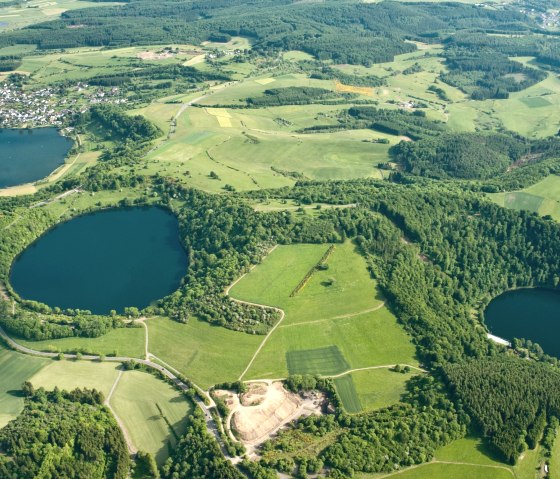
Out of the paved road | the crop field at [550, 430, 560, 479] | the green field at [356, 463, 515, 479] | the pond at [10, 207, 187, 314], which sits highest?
the pond at [10, 207, 187, 314]

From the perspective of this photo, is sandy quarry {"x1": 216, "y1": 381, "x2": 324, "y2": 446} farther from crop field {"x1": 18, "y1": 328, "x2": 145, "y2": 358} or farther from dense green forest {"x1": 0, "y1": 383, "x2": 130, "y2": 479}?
crop field {"x1": 18, "y1": 328, "x2": 145, "y2": 358}

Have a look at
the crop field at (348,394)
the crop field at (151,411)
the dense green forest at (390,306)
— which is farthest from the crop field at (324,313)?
the crop field at (151,411)

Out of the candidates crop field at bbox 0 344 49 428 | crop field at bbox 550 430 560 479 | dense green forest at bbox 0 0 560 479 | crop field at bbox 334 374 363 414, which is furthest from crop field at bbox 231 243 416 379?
crop field at bbox 0 344 49 428

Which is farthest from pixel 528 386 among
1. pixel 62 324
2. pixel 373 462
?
pixel 62 324

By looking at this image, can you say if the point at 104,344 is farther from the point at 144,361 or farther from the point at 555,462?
the point at 555,462

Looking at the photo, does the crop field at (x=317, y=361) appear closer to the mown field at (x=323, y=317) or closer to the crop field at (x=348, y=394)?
the mown field at (x=323, y=317)

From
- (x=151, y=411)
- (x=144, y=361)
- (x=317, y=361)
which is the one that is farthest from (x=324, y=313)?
(x=151, y=411)
